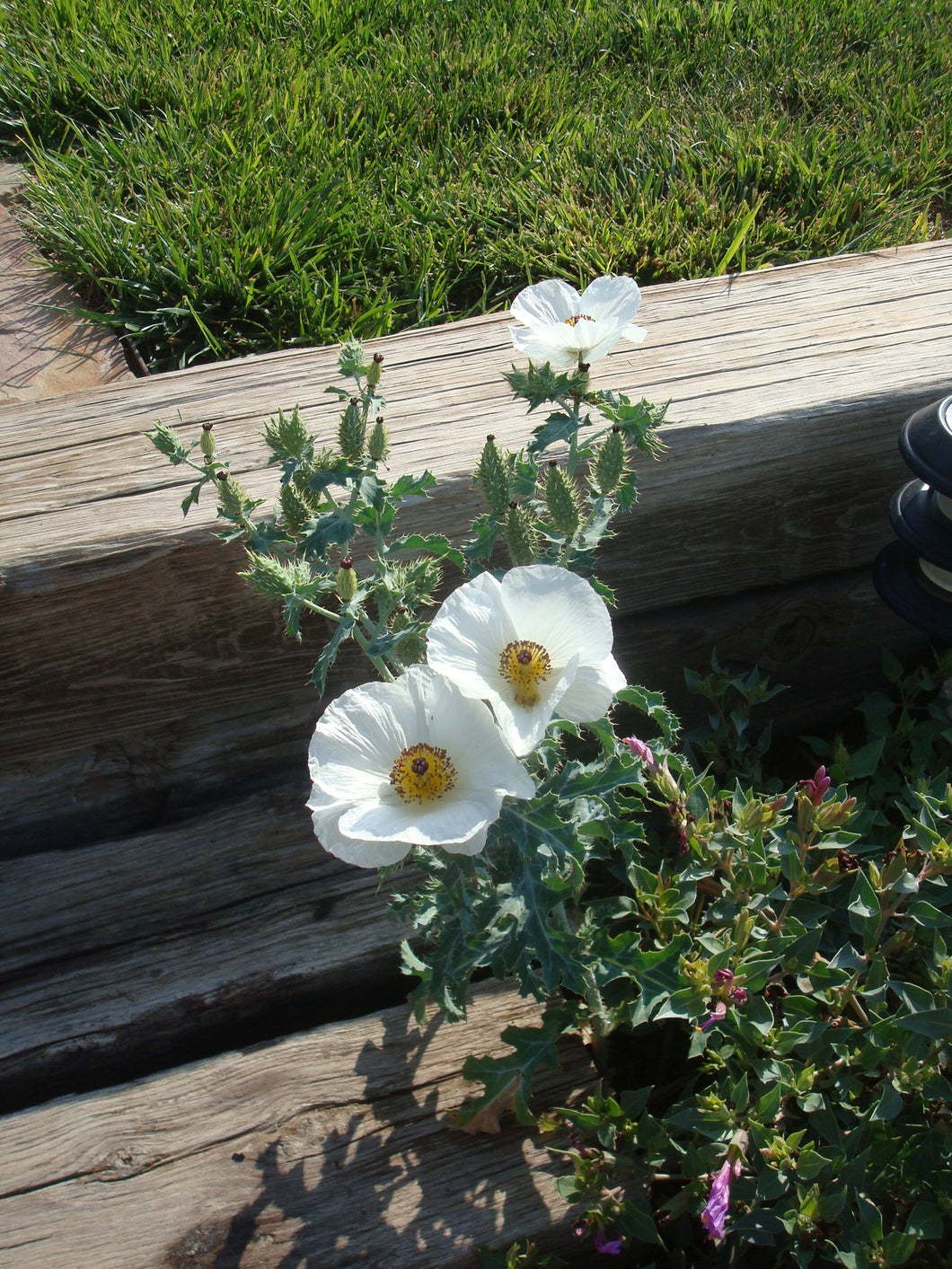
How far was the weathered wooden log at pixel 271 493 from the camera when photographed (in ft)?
5.93

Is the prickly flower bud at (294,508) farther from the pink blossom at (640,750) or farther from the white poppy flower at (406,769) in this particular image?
the pink blossom at (640,750)

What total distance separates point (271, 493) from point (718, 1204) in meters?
1.27

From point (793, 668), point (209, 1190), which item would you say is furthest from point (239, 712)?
point (793, 668)

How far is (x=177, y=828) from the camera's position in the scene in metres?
1.99

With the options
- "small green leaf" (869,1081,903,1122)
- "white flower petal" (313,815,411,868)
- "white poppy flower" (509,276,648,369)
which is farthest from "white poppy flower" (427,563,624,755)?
"small green leaf" (869,1081,903,1122)

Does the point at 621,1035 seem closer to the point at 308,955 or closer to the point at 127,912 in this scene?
the point at 308,955

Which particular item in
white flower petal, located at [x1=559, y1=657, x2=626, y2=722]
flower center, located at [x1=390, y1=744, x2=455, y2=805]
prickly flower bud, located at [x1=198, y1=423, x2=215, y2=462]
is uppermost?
prickly flower bud, located at [x1=198, y1=423, x2=215, y2=462]

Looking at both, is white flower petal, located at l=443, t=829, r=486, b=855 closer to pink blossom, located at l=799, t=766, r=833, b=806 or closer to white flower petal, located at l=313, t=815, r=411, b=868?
white flower petal, located at l=313, t=815, r=411, b=868

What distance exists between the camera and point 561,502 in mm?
1336

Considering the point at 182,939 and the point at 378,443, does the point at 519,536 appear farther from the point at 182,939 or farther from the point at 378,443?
the point at 182,939

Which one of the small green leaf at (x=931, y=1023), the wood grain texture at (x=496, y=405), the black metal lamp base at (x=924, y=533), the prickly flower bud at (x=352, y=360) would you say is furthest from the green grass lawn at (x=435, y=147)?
the small green leaf at (x=931, y=1023)

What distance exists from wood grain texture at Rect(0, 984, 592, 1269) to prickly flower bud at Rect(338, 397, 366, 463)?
0.94 meters

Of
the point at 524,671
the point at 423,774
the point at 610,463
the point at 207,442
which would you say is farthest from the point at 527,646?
the point at 207,442

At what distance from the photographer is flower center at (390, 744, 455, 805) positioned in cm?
108
